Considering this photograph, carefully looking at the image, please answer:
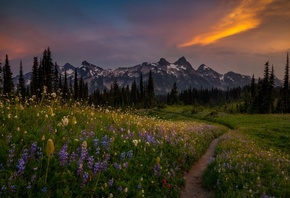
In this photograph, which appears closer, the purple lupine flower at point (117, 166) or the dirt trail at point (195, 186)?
the purple lupine flower at point (117, 166)

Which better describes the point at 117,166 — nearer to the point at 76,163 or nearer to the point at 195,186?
the point at 76,163

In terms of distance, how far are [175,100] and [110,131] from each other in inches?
5098

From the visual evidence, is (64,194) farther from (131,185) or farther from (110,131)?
(110,131)

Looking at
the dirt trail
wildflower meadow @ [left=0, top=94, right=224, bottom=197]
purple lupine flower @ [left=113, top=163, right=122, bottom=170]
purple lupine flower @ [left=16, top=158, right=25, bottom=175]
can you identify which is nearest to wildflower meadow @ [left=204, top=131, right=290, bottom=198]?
the dirt trail

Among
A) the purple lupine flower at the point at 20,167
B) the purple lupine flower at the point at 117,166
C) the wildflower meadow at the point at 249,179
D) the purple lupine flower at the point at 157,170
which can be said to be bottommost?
the wildflower meadow at the point at 249,179

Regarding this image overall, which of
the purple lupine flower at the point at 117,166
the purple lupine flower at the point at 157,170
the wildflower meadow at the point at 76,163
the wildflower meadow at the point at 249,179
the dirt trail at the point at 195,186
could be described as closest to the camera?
the wildflower meadow at the point at 76,163

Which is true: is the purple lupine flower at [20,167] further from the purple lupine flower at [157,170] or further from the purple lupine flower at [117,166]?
the purple lupine flower at [157,170]

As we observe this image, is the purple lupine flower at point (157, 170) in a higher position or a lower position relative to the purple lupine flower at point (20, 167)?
lower

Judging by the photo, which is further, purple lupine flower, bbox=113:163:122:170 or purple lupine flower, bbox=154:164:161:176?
purple lupine flower, bbox=154:164:161:176

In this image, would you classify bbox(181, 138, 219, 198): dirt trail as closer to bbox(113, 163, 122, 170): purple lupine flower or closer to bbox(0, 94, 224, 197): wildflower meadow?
bbox(0, 94, 224, 197): wildflower meadow

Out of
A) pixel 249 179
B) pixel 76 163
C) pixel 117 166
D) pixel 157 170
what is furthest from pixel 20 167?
pixel 249 179

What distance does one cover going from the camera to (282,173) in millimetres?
8703

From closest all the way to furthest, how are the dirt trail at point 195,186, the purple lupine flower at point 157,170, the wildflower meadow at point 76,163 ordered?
the wildflower meadow at point 76,163 < the purple lupine flower at point 157,170 < the dirt trail at point 195,186

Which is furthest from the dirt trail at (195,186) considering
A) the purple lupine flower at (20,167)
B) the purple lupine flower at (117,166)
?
the purple lupine flower at (20,167)
